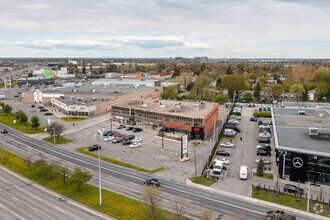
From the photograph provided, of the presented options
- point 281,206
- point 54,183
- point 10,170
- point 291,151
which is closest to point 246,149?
point 291,151

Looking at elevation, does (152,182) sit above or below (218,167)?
below

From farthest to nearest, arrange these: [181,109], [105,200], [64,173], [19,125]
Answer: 1. [19,125]
2. [181,109]
3. [64,173]
4. [105,200]

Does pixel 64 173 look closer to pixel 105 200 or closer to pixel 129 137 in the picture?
pixel 105 200

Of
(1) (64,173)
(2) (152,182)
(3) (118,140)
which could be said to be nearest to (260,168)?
(2) (152,182)

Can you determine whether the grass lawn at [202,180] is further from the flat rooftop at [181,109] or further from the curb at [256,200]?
the flat rooftop at [181,109]

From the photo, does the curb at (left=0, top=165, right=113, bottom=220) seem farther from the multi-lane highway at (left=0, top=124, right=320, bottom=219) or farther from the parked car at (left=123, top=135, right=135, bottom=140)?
the parked car at (left=123, top=135, right=135, bottom=140)

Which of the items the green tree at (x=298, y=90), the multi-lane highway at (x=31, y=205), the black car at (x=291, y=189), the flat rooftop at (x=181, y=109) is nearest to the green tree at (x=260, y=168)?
the black car at (x=291, y=189)
